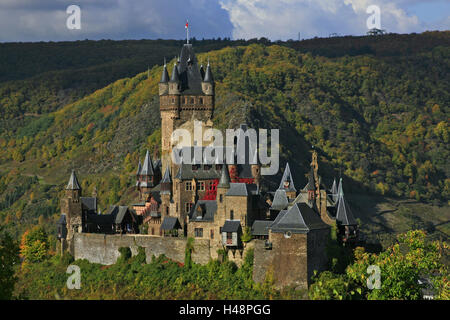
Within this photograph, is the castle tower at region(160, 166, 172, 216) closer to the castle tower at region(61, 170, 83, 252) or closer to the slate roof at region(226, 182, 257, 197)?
the castle tower at region(61, 170, 83, 252)

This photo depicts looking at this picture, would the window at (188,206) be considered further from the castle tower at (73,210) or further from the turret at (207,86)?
the turret at (207,86)

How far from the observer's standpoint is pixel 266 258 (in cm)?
6425

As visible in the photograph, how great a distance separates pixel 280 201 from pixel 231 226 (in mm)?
6405

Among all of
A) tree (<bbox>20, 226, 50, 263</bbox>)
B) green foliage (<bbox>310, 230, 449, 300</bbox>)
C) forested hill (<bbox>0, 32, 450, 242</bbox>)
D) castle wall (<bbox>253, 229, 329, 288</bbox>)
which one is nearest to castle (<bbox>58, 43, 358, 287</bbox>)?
castle wall (<bbox>253, 229, 329, 288</bbox>)

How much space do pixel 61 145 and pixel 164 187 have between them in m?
110

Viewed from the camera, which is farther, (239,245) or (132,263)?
(132,263)

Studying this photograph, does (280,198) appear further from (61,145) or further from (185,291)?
(61,145)

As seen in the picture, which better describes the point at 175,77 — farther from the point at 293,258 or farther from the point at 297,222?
the point at 293,258

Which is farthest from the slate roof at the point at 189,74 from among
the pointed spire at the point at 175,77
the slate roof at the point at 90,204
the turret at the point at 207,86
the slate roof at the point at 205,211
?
the slate roof at the point at 205,211

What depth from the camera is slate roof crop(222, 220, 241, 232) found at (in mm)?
67000

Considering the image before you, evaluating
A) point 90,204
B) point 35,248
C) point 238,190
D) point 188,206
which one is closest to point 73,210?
point 90,204

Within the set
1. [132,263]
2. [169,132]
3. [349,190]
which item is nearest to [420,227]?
[349,190]

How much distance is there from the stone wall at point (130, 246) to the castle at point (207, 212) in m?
0.08
